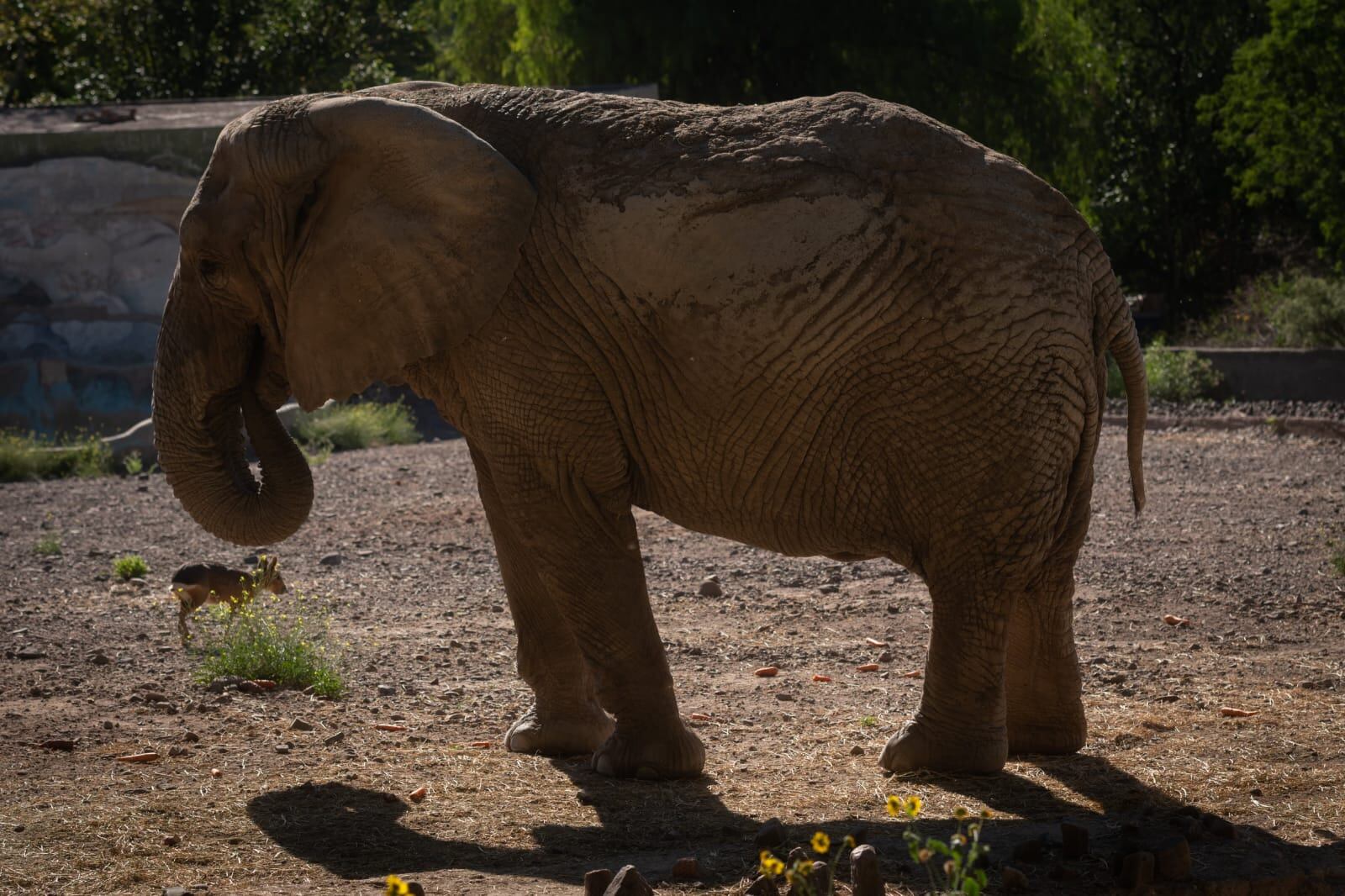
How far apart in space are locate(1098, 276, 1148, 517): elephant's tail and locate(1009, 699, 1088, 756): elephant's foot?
2.72 ft

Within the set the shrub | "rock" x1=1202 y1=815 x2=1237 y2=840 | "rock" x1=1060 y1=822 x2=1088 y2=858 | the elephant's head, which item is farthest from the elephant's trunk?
the shrub

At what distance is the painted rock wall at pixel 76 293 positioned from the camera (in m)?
18.0

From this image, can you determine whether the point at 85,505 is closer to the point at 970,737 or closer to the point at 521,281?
the point at 521,281

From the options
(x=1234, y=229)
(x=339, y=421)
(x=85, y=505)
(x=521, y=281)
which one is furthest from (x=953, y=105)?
(x=521, y=281)

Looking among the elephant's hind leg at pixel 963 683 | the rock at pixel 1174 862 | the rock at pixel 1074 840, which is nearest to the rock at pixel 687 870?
the rock at pixel 1074 840

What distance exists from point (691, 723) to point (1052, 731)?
158 centimetres

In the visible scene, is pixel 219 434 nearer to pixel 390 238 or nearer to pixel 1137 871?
pixel 390 238

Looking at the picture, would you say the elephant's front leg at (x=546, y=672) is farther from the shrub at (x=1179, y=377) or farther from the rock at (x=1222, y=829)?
the shrub at (x=1179, y=377)

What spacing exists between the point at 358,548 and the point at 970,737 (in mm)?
6365

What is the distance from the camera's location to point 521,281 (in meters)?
5.50

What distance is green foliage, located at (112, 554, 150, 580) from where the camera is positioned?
32.9 feet

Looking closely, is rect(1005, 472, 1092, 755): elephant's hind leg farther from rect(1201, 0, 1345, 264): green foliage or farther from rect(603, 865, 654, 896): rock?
rect(1201, 0, 1345, 264): green foliage

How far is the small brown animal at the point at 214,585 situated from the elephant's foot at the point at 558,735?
2.23 meters

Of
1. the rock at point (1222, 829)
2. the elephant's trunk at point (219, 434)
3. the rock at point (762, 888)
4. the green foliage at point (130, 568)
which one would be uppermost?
the elephant's trunk at point (219, 434)
